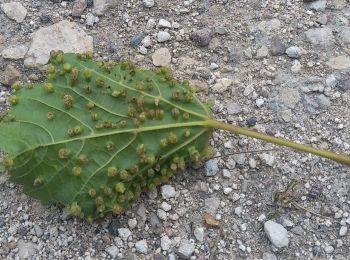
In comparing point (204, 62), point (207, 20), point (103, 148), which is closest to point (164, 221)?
point (103, 148)

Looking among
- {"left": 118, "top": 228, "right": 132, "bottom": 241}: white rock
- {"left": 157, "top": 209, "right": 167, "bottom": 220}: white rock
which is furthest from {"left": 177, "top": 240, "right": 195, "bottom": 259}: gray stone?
{"left": 118, "top": 228, "right": 132, "bottom": 241}: white rock

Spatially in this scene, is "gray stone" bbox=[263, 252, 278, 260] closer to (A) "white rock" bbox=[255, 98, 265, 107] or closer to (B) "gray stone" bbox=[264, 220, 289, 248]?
(B) "gray stone" bbox=[264, 220, 289, 248]

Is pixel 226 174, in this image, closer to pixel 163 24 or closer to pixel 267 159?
pixel 267 159

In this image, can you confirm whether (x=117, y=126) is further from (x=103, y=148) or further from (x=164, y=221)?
(x=164, y=221)

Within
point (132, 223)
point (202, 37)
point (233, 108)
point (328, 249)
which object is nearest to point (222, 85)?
point (233, 108)

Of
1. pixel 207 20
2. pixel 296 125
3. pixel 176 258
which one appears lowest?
pixel 176 258

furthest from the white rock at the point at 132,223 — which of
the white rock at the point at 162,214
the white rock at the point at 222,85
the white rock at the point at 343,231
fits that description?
the white rock at the point at 343,231

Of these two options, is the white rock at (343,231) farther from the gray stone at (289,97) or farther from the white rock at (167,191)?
the white rock at (167,191)
